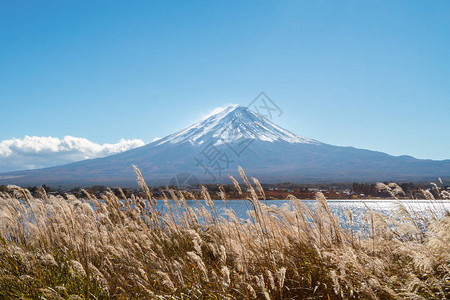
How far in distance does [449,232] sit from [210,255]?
10.3 ft

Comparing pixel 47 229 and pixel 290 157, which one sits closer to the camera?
pixel 47 229

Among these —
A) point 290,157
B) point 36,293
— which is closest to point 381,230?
point 36,293

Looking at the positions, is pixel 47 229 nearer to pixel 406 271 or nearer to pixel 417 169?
pixel 406 271

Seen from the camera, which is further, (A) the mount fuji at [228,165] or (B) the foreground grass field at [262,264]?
(A) the mount fuji at [228,165]

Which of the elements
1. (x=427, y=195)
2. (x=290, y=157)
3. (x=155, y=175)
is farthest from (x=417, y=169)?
(x=427, y=195)

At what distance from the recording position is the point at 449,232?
2875 mm

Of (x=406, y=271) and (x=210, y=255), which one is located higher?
(x=406, y=271)

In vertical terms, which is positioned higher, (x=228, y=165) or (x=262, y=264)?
(x=228, y=165)

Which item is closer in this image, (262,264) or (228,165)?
(262,264)

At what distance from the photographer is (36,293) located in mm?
3502

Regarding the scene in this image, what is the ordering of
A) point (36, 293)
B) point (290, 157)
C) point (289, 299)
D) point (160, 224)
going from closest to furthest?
point (289, 299), point (36, 293), point (160, 224), point (290, 157)

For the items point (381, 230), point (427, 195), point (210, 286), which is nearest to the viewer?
point (210, 286)

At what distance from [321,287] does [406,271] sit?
0.86 metres

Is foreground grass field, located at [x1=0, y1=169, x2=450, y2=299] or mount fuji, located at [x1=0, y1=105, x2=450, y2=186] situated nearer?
foreground grass field, located at [x1=0, y1=169, x2=450, y2=299]
